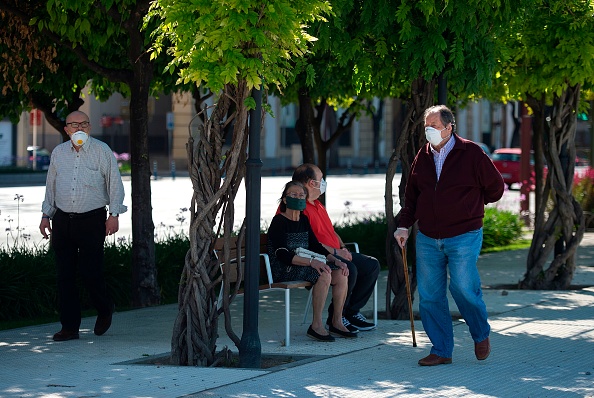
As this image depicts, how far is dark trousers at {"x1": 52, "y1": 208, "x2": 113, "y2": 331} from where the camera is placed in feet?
30.3

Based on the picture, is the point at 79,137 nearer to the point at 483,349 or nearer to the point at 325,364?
the point at 325,364

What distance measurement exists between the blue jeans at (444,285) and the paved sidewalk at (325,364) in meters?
0.25

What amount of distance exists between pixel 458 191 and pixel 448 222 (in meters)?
0.22

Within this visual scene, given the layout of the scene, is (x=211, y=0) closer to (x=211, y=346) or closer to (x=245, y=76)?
(x=245, y=76)

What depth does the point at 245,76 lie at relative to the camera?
25.3ft

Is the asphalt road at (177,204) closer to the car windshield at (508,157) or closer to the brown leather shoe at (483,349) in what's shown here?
the car windshield at (508,157)

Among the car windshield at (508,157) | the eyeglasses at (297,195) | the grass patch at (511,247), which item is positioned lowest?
the grass patch at (511,247)

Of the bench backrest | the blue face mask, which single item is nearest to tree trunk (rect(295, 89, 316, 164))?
the bench backrest

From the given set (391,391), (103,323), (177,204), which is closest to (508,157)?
(177,204)

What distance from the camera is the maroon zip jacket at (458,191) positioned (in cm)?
793

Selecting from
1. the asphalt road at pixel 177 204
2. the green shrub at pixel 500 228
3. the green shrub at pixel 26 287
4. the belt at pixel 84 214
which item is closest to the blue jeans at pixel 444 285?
the belt at pixel 84 214

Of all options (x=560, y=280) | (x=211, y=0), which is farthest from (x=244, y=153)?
(x=560, y=280)

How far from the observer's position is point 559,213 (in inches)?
507

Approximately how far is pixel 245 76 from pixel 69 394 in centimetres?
231
